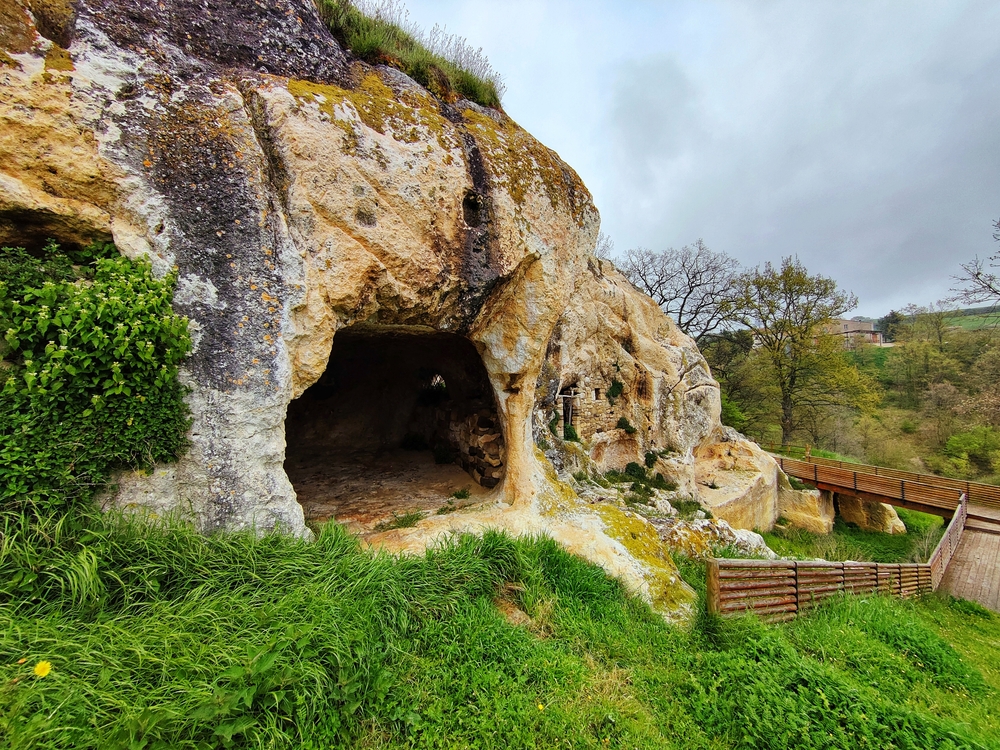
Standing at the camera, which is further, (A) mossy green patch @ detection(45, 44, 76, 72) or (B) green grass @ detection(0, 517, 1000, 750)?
(A) mossy green patch @ detection(45, 44, 76, 72)

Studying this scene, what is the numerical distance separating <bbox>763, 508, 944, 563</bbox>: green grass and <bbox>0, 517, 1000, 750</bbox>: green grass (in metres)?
9.16

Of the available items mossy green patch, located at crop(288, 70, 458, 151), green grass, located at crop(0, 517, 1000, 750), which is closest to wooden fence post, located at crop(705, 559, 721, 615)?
green grass, located at crop(0, 517, 1000, 750)

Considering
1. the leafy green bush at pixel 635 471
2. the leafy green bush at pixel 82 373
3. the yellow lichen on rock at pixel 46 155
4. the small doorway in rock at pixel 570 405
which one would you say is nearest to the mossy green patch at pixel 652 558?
the small doorway in rock at pixel 570 405

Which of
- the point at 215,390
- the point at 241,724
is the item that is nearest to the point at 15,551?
the point at 215,390

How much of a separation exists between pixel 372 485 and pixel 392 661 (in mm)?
4383

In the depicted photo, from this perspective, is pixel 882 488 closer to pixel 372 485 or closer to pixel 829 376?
pixel 829 376

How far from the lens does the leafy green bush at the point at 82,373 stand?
2.61m

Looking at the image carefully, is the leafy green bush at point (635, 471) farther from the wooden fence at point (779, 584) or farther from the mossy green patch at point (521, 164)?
the mossy green patch at point (521, 164)

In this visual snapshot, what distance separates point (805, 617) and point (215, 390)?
21.0ft

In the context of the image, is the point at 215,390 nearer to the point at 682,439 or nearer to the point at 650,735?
the point at 650,735

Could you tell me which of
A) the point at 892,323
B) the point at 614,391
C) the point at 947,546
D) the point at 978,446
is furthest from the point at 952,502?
the point at 892,323

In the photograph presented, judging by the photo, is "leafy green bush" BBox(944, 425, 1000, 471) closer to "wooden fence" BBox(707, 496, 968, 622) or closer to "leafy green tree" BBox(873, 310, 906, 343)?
"leafy green tree" BBox(873, 310, 906, 343)

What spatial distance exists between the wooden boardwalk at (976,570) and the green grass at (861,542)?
1.94 feet

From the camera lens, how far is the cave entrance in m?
6.23
